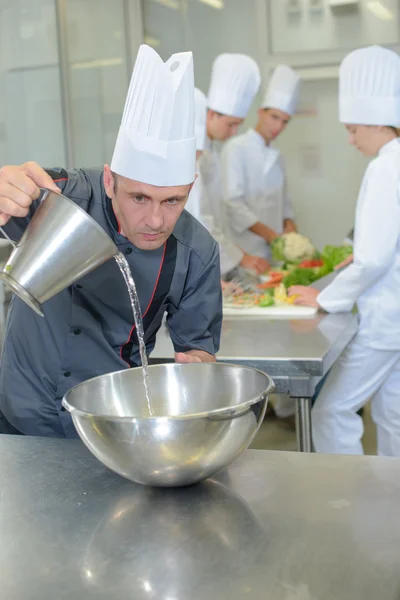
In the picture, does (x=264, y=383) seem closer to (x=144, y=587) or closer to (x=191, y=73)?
(x=144, y=587)

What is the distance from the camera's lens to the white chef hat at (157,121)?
1.35m

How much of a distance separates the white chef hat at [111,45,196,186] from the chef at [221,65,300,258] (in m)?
2.89

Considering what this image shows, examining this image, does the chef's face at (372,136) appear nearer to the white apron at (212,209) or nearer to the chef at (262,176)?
the white apron at (212,209)

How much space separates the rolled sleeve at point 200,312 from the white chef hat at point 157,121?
1.02 feet

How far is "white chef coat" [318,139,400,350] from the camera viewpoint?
98.9 inches

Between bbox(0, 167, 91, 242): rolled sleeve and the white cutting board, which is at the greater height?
bbox(0, 167, 91, 242): rolled sleeve

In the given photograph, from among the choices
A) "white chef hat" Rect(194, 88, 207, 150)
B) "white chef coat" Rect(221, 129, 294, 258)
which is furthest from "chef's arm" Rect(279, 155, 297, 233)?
"white chef hat" Rect(194, 88, 207, 150)

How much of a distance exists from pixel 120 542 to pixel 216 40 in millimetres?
5394

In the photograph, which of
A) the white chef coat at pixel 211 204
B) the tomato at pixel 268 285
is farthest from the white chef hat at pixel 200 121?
the tomato at pixel 268 285

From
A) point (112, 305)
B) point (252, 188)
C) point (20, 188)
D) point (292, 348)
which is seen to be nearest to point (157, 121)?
point (20, 188)

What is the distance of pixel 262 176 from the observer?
491 centimetres

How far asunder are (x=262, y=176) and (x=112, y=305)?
343 centimetres

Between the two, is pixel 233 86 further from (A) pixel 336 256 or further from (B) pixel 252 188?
(B) pixel 252 188

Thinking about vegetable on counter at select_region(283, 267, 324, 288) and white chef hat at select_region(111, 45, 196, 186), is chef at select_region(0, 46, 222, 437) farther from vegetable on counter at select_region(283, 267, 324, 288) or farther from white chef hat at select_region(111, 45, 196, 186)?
vegetable on counter at select_region(283, 267, 324, 288)
